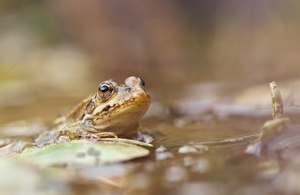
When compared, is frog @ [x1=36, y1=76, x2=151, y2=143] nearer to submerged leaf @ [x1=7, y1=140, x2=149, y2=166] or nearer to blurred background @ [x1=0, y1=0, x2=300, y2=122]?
submerged leaf @ [x1=7, y1=140, x2=149, y2=166]

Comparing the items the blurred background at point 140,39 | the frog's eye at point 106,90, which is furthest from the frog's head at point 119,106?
the blurred background at point 140,39

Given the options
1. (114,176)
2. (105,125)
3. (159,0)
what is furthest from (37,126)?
(159,0)

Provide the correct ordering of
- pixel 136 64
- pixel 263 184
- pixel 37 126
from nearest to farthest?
pixel 263 184 → pixel 37 126 → pixel 136 64

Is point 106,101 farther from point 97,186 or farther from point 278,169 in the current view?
point 278,169

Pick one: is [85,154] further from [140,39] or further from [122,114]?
[140,39]

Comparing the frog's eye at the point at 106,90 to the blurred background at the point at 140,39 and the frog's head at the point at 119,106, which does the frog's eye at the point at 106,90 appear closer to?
the frog's head at the point at 119,106

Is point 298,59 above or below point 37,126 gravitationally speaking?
above

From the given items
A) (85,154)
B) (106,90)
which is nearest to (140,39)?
(106,90)
